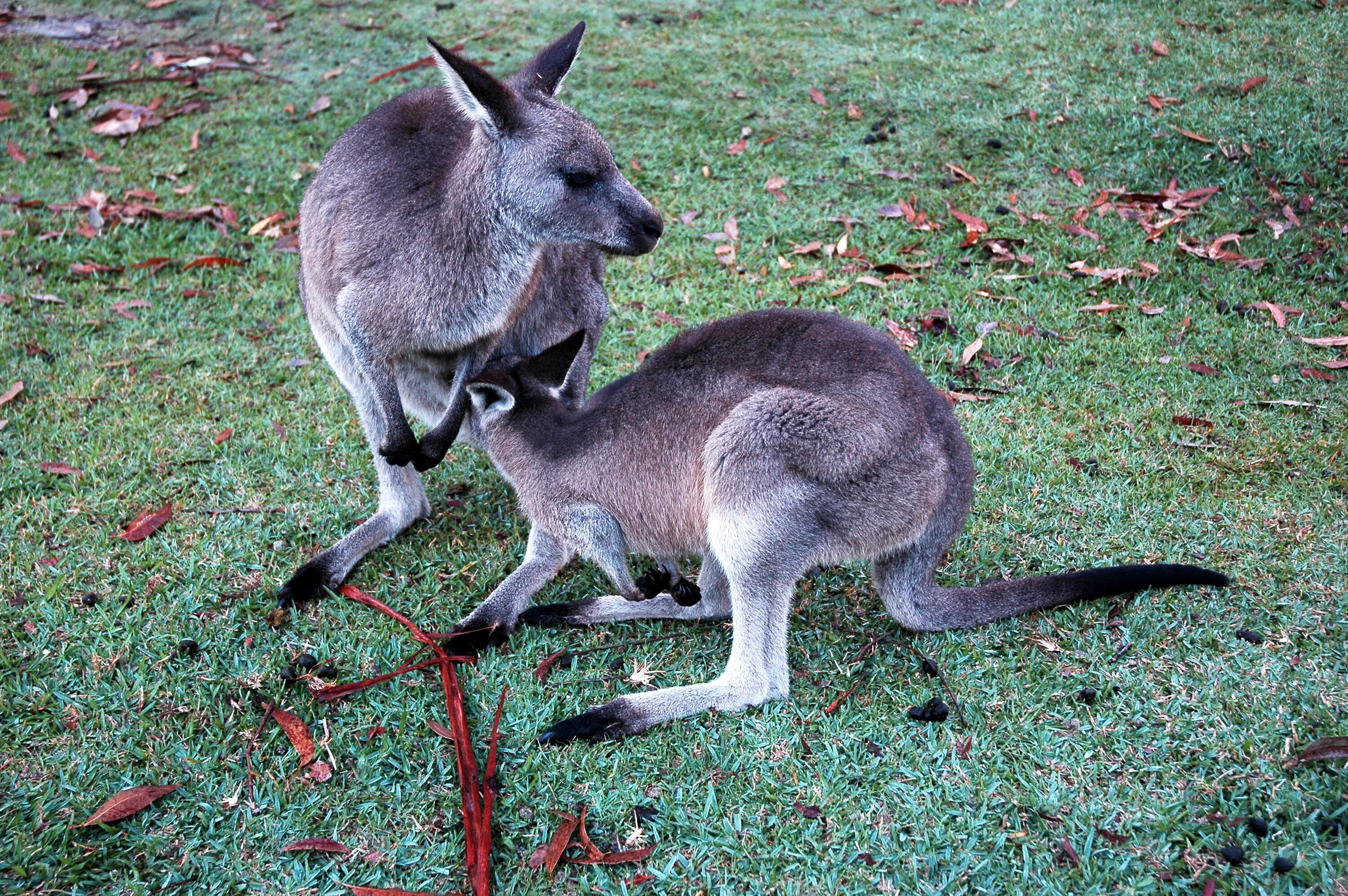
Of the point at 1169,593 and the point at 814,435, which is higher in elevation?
the point at 814,435

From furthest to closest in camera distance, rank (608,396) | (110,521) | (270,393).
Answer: (270,393) → (110,521) → (608,396)

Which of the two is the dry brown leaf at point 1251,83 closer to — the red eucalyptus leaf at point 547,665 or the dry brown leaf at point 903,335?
the dry brown leaf at point 903,335

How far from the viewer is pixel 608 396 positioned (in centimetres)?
328

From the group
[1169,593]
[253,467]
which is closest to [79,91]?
[253,467]

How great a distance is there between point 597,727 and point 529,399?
1103mm

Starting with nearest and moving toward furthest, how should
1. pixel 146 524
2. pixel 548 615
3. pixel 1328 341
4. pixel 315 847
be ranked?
pixel 315 847 < pixel 548 615 < pixel 146 524 < pixel 1328 341

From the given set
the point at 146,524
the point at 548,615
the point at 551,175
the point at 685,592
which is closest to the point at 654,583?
the point at 685,592

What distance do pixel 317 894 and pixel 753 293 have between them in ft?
11.3

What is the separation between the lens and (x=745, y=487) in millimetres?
2820

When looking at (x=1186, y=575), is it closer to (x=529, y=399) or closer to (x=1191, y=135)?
(x=529, y=399)

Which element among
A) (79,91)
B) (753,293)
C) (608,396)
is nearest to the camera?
(608,396)

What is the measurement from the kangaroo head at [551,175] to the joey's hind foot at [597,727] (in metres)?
1.39

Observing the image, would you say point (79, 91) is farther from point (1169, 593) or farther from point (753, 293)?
point (1169, 593)

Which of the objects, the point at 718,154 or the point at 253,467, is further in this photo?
the point at 718,154
